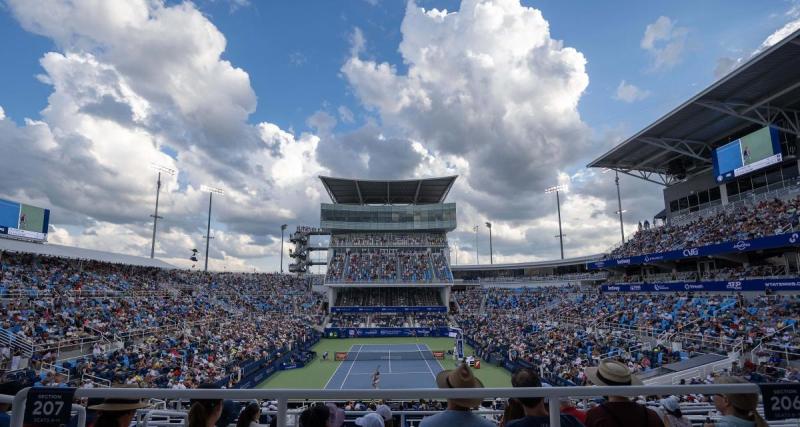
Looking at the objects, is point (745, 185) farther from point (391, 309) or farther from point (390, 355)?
point (391, 309)

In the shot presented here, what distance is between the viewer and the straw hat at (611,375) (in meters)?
2.99

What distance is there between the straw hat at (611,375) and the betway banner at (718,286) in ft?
86.4

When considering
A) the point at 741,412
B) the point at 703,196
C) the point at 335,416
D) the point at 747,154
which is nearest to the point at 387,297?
the point at 703,196

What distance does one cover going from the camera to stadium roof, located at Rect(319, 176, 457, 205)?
62.4 m

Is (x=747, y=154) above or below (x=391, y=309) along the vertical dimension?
above

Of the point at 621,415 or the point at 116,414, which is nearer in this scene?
the point at 621,415

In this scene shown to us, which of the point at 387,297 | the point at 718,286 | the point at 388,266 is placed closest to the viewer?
the point at 718,286

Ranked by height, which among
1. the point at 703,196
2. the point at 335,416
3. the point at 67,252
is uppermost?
the point at 703,196

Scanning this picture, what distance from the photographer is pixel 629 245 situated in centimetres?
4238

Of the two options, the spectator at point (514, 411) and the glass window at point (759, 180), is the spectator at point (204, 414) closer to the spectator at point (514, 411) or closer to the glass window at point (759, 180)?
the spectator at point (514, 411)

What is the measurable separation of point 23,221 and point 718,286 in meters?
47.9

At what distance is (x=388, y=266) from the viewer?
5603 centimetres

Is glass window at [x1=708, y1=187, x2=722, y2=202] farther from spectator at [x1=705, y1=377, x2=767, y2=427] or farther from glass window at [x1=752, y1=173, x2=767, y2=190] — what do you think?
spectator at [x1=705, y1=377, x2=767, y2=427]

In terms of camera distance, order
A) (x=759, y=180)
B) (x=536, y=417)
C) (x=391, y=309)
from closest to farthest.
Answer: (x=536, y=417)
(x=759, y=180)
(x=391, y=309)
